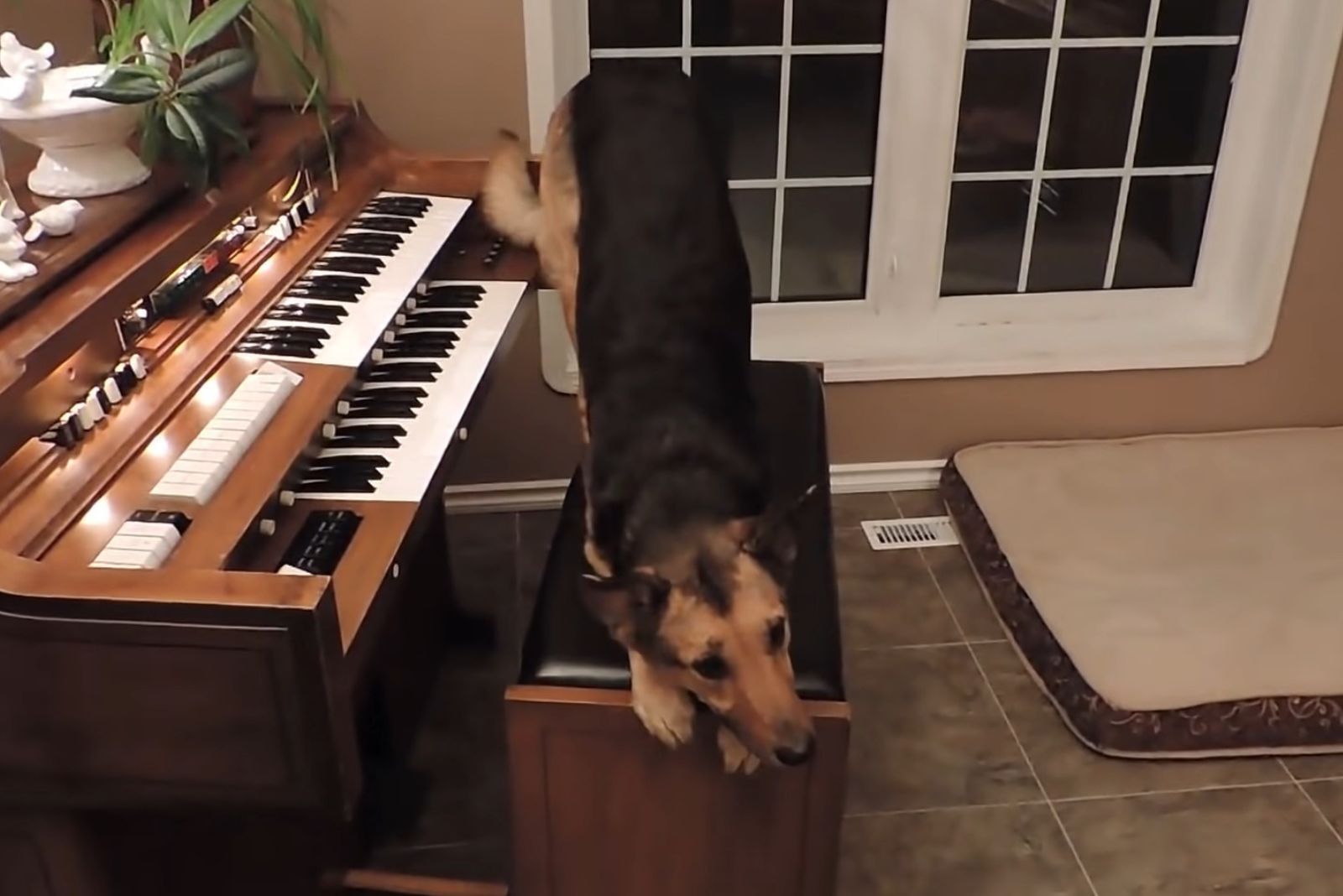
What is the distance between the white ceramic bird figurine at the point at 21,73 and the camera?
1.57 metres

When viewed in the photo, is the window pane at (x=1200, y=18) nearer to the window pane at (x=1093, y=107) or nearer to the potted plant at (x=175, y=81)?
the window pane at (x=1093, y=107)

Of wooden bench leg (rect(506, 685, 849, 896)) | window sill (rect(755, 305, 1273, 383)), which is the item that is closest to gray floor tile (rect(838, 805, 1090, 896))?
wooden bench leg (rect(506, 685, 849, 896))

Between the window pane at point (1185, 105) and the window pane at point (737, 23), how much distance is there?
3.03 ft

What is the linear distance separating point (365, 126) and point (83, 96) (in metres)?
0.80

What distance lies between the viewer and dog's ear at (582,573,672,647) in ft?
4.78

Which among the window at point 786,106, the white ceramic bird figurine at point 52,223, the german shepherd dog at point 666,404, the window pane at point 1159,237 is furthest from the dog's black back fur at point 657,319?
the window pane at point 1159,237

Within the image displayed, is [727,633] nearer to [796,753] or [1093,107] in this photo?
[796,753]

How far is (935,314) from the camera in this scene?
3.14m

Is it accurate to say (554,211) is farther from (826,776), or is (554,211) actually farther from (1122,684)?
(1122,684)

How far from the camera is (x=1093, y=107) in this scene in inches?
120

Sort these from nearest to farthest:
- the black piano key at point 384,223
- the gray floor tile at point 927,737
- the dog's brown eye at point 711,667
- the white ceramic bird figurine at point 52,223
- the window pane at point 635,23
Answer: the dog's brown eye at point 711,667 → the white ceramic bird figurine at point 52,223 → the black piano key at point 384,223 → the gray floor tile at point 927,737 → the window pane at point 635,23

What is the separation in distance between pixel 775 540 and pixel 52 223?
3.25 feet

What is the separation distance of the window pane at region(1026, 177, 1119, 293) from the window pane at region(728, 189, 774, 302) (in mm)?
686

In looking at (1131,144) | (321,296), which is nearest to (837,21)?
(1131,144)
